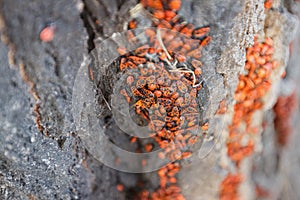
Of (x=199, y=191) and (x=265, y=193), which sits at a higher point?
(x=199, y=191)

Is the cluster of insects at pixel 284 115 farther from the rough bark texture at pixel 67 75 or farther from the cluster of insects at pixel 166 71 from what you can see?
the cluster of insects at pixel 166 71

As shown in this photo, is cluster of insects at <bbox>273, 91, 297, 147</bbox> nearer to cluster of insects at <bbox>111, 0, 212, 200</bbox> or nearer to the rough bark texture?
the rough bark texture

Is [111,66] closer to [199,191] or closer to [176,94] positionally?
[176,94]

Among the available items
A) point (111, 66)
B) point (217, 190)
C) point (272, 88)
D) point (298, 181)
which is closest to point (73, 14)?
point (111, 66)

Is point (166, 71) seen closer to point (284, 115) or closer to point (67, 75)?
point (67, 75)

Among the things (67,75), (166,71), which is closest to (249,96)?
(166,71)

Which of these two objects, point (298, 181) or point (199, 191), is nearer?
point (199, 191)

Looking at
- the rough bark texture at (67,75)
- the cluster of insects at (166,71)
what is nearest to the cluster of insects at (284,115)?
the rough bark texture at (67,75)

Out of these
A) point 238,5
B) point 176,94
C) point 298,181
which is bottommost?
point 298,181
